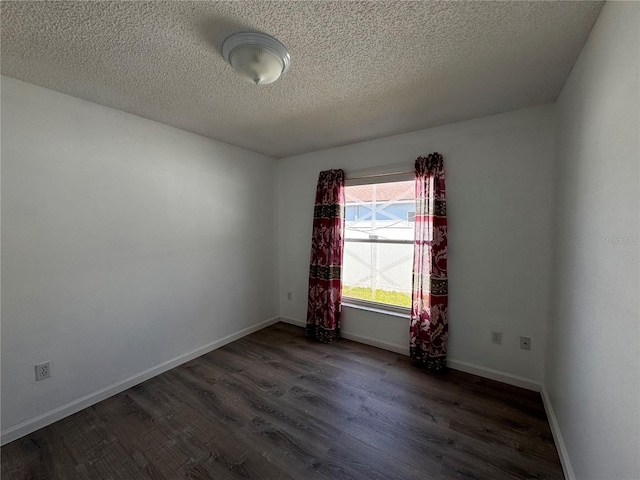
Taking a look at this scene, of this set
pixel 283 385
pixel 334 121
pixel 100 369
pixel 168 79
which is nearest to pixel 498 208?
pixel 334 121

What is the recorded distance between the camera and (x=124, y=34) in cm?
127

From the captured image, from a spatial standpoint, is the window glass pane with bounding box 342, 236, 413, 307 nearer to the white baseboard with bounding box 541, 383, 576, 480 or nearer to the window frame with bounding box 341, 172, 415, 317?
the window frame with bounding box 341, 172, 415, 317

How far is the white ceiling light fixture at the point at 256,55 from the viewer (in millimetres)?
1276

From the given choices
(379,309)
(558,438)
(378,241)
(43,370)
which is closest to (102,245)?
(43,370)

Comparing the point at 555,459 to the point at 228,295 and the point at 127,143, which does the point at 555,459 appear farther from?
the point at 127,143

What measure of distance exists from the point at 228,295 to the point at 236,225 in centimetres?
87

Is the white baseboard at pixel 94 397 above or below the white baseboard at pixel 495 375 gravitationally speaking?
below

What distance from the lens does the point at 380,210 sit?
2934mm

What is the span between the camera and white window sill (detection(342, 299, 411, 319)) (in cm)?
277

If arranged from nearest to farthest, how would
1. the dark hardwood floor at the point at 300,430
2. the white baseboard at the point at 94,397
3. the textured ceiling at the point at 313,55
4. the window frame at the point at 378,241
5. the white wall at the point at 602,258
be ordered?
the white wall at the point at 602,258 → the textured ceiling at the point at 313,55 → the dark hardwood floor at the point at 300,430 → the white baseboard at the point at 94,397 → the window frame at the point at 378,241

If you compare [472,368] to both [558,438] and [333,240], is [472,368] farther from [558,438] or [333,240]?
[333,240]

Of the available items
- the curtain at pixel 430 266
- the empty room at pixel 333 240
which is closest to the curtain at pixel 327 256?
the empty room at pixel 333 240

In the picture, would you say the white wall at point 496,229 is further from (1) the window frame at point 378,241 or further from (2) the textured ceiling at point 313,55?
(2) the textured ceiling at point 313,55

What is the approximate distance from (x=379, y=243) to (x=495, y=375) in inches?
64.7
